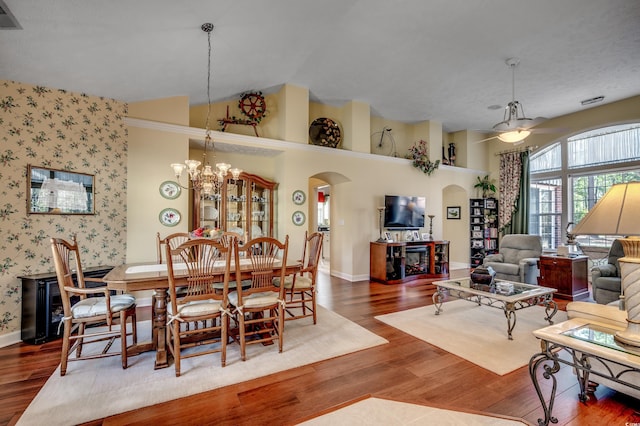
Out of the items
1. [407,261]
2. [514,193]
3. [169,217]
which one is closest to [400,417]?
[169,217]

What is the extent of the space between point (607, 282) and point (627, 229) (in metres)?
3.36

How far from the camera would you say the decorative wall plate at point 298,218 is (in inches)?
213

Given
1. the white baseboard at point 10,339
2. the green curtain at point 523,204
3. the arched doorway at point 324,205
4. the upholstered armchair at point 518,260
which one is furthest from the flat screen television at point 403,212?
the white baseboard at point 10,339

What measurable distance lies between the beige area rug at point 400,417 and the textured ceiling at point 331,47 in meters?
3.60

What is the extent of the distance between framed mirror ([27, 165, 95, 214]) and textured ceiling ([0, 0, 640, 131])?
1.04 meters

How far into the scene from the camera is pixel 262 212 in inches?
215

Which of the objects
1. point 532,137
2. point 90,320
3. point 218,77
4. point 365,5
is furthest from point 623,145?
point 90,320

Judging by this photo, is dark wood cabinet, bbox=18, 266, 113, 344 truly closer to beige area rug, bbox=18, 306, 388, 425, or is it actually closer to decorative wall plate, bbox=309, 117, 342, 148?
beige area rug, bbox=18, 306, 388, 425

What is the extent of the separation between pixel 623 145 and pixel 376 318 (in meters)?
6.36

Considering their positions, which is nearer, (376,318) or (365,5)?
(365,5)

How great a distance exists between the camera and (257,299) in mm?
2758

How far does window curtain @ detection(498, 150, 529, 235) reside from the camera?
707 cm

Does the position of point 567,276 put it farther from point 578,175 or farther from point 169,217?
point 169,217

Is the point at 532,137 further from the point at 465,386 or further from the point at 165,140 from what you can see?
the point at 165,140
